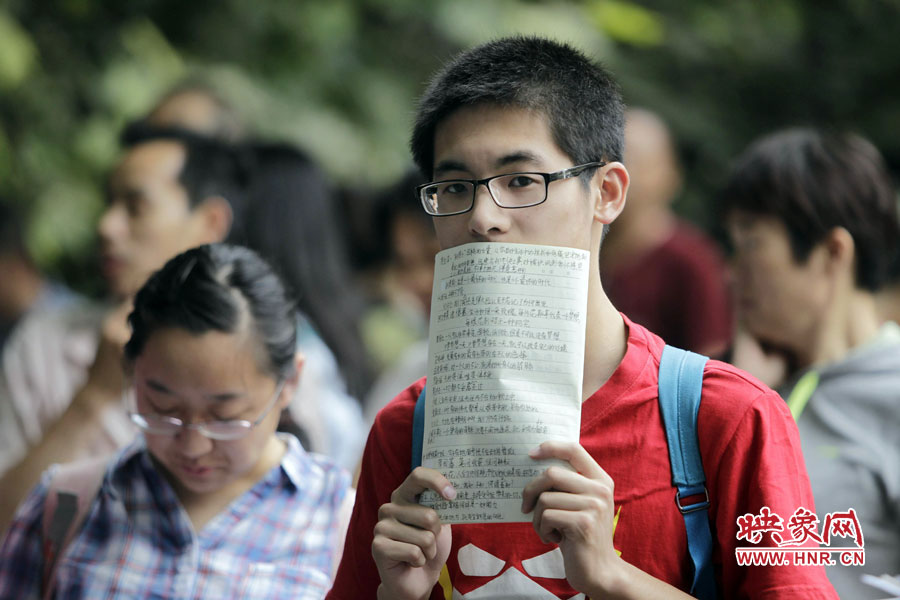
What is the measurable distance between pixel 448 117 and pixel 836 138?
178 cm

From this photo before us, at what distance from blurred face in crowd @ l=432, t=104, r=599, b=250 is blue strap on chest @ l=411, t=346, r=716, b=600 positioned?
12.8 inches

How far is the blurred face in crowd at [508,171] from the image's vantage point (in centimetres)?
199

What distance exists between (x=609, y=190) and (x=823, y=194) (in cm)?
137

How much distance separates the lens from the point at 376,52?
6.33 metres

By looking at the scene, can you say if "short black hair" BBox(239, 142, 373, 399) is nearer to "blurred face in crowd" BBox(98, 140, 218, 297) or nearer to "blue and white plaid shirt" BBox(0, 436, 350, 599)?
"blurred face in crowd" BBox(98, 140, 218, 297)

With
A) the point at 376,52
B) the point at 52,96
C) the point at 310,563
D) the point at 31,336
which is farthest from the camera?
the point at 376,52

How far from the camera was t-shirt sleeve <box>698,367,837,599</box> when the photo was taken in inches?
72.8

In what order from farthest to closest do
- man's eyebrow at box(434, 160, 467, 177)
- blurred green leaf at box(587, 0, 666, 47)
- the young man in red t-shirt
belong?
1. blurred green leaf at box(587, 0, 666, 47)
2. man's eyebrow at box(434, 160, 467, 177)
3. the young man in red t-shirt

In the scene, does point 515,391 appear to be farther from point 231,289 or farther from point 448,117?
point 231,289

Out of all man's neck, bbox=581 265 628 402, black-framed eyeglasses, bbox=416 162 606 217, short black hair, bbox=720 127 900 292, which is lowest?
man's neck, bbox=581 265 628 402

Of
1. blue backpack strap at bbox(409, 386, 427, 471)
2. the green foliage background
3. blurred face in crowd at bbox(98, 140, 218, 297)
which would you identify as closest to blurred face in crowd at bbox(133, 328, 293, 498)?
blue backpack strap at bbox(409, 386, 427, 471)

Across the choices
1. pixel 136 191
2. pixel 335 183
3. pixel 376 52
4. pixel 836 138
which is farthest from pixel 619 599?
pixel 376 52

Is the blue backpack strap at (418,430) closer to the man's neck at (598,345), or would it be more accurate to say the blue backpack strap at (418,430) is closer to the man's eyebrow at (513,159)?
the man's neck at (598,345)

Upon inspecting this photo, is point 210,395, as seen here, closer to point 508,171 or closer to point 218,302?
point 218,302
